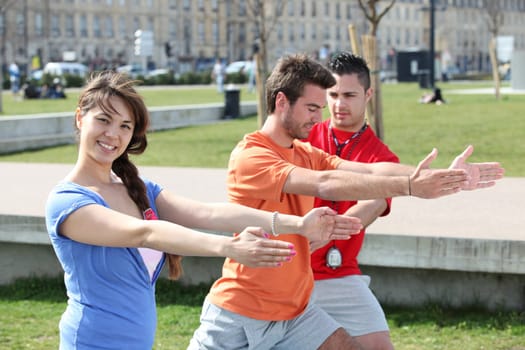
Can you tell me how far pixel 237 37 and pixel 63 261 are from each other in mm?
113055

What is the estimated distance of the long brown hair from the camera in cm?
327

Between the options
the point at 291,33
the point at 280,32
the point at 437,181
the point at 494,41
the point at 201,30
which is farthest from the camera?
the point at 291,33

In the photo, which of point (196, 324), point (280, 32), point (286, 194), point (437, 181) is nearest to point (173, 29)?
point (280, 32)

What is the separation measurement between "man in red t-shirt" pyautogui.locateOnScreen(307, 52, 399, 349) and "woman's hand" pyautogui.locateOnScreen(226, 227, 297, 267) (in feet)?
5.15

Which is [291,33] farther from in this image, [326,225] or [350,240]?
[326,225]

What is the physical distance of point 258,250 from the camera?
2.83 meters

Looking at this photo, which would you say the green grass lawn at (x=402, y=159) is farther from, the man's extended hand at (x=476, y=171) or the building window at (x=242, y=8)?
the building window at (x=242, y=8)

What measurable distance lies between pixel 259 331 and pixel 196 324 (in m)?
2.92

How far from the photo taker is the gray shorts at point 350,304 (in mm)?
4496

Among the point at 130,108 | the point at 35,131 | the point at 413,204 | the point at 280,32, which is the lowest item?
the point at 35,131

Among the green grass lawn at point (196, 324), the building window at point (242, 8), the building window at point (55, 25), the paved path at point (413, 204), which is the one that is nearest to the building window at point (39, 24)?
the building window at point (55, 25)

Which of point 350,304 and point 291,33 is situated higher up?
point 291,33

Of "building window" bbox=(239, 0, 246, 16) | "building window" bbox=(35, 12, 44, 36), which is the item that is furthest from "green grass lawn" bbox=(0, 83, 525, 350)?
"building window" bbox=(239, 0, 246, 16)

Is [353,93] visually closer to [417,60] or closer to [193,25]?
[417,60]
